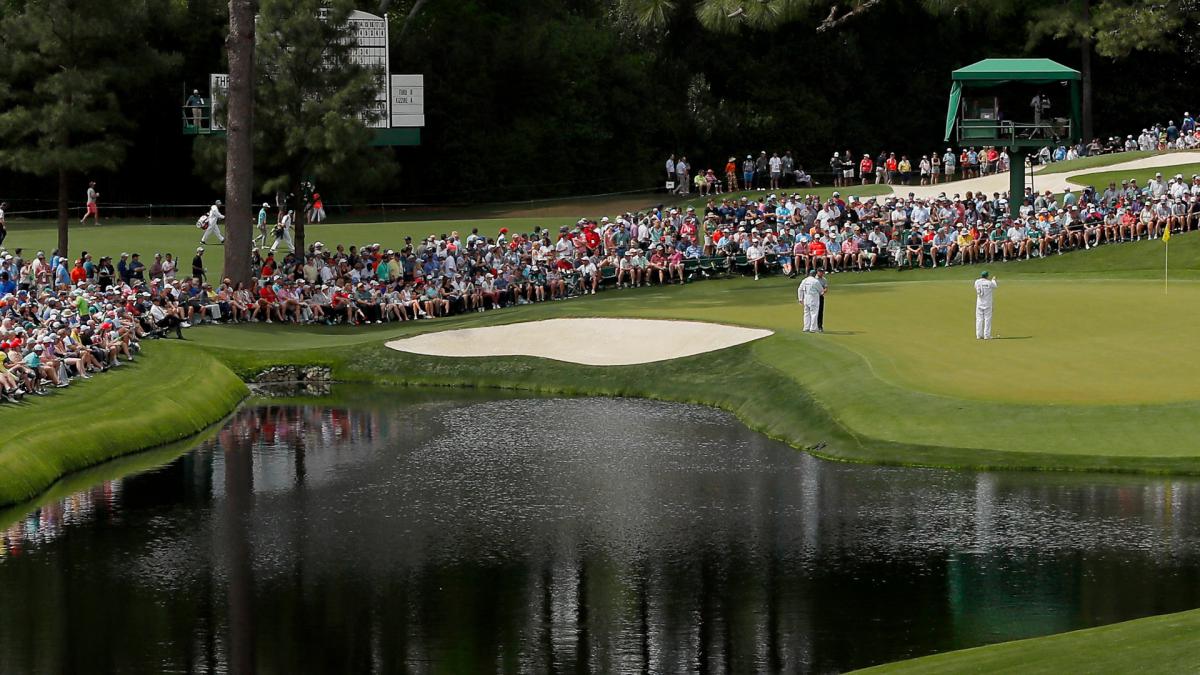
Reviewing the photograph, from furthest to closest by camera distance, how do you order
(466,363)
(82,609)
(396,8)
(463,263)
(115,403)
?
(396,8) < (463,263) < (466,363) < (115,403) < (82,609)

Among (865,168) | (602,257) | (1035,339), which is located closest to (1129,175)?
(865,168)

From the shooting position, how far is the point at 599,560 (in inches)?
939

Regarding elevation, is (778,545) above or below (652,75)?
below

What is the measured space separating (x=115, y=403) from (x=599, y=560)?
13.6 metres

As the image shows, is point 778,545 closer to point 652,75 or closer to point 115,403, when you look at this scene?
point 115,403

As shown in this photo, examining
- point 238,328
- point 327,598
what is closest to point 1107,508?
point 327,598

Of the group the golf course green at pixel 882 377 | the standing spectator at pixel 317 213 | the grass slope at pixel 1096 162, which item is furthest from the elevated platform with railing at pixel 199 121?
the grass slope at pixel 1096 162

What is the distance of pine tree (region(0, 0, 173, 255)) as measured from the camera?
49594 millimetres

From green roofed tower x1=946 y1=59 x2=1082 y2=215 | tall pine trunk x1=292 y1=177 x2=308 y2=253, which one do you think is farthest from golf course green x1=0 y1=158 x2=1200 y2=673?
green roofed tower x1=946 y1=59 x2=1082 y2=215

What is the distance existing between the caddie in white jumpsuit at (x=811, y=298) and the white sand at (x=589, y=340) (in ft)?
3.42

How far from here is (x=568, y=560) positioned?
23.9 meters

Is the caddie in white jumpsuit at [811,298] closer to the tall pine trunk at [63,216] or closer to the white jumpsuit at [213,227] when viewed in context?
the tall pine trunk at [63,216]

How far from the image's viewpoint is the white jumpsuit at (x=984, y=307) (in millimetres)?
36875

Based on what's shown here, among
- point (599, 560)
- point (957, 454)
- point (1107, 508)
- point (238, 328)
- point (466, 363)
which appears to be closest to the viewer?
point (599, 560)
